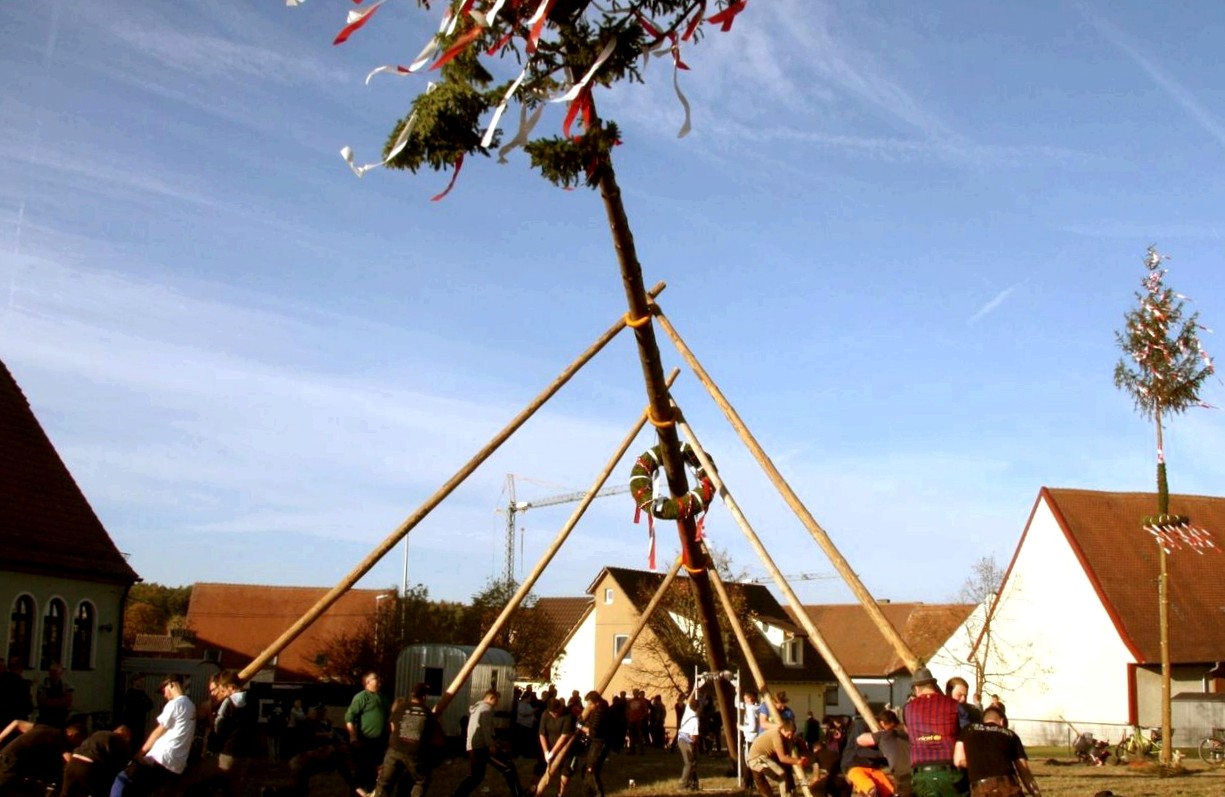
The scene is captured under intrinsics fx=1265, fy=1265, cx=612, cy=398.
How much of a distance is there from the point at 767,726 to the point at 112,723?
14863 mm

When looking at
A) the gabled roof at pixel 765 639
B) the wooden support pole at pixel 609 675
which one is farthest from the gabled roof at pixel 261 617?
the wooden support pole at pixel 609 675

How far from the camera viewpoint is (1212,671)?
123 feet

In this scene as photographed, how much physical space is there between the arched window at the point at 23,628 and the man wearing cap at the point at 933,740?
55.6 feet

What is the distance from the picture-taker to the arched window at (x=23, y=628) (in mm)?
21562

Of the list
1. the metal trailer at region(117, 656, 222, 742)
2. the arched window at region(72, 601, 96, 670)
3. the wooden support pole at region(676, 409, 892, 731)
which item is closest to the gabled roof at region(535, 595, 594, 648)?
the metal trailer at region(117, 656, 222, 742)

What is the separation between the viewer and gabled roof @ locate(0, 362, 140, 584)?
22.4m

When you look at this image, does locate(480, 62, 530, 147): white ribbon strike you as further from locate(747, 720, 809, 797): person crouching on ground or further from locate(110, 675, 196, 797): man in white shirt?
locate(747, 720, 809, 797): person crouching on ground

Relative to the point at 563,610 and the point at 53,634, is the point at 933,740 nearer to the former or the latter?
the point at 53,634

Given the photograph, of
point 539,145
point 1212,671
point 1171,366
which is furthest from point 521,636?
point 539,145

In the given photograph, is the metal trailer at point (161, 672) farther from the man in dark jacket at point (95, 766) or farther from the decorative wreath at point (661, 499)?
the man in dark jacket at point (95, 766)

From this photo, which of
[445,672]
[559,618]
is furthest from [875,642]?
[445,672]

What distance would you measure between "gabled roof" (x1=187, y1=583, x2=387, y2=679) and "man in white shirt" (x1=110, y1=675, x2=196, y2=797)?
1573 inches

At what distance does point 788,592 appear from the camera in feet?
43.8

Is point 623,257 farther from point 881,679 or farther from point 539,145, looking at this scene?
point 881,679
